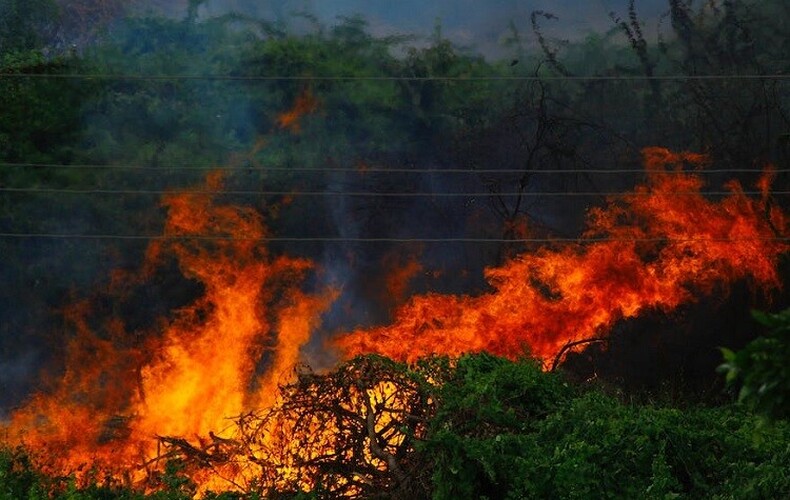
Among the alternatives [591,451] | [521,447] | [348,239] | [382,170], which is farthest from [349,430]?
[382,170]

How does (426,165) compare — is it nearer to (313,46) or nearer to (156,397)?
(313,46)

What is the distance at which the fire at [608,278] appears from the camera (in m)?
25.1

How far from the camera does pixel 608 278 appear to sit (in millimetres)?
25406

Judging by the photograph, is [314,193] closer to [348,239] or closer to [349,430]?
[348,239]

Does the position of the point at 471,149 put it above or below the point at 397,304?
above

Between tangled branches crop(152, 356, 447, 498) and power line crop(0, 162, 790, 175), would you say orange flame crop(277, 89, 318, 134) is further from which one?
tangled branches crop(152, 356, 447, 498)

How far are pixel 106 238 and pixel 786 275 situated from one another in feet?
51.2

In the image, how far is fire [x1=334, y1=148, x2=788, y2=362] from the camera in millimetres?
25141

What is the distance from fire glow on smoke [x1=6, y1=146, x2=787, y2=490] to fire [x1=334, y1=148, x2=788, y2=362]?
31 mm

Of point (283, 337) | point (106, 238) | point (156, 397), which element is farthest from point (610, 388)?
point (106, 238)

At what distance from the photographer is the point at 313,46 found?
98.1 feet

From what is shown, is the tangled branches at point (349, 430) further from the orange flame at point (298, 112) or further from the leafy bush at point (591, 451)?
the orange flame at point (298, 112)

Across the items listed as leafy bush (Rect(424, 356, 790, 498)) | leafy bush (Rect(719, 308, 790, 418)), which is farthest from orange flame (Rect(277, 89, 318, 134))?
leafy bush (Rect(719, 308, 790, 418))

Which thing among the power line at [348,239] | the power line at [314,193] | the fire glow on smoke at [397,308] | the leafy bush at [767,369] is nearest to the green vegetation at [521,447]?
the leafy bush at [767,369]
